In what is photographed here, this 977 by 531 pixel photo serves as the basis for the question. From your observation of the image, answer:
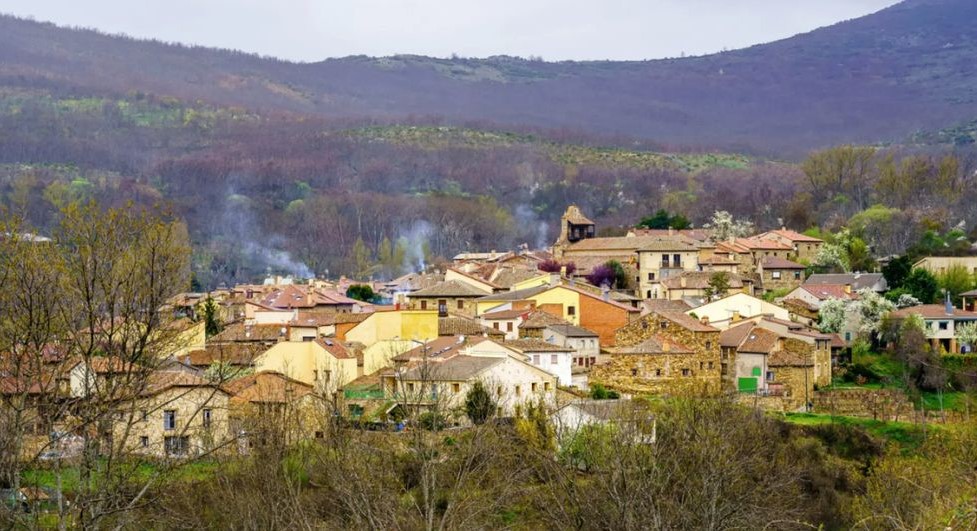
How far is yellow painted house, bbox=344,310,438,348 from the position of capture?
53.4 m

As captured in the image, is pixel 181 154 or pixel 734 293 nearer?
pixel 734 293

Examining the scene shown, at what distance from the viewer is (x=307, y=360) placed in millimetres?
50000

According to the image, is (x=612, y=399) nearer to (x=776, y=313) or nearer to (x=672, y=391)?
(x=672, y=391)

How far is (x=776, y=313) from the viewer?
58.9m

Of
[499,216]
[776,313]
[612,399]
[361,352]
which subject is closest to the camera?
[612,399]

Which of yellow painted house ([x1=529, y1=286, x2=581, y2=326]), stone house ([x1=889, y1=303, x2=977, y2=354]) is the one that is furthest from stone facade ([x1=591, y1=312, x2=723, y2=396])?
stone house ([x1=889, y1=303, x2=977, y2=354])

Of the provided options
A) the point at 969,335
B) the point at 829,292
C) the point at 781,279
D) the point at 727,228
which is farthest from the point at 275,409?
the point at 727,228

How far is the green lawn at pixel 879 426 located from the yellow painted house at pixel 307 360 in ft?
41.8

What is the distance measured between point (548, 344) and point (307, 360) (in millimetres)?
→ 7087

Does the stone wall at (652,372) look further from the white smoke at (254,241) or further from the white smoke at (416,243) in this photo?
the white smoke at (254,241)

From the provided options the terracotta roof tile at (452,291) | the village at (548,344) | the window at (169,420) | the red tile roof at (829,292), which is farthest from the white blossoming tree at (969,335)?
the window at (169,420)

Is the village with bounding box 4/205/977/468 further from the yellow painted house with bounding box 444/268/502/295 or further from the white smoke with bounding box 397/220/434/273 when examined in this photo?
the white smoke with bounding box 397/220/434/273

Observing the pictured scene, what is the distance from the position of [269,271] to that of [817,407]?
2540 inches

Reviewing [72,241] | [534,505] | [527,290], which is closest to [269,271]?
[527,290]
